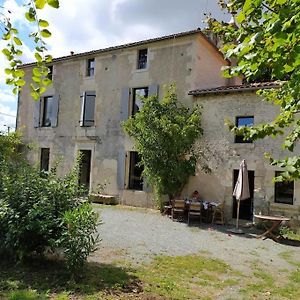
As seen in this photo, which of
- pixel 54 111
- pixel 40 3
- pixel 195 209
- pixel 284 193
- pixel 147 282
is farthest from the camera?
pixel 54 111

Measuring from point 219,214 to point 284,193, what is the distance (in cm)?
247

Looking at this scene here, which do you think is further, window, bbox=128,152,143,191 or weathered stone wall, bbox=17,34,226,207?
window, bbox=128,152,143,191

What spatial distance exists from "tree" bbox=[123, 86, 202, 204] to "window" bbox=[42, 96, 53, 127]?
7537mm

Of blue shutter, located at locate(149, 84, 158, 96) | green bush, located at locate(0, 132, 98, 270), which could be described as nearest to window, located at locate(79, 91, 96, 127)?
blue shutter, located at locate(149, 84, 158, 96)

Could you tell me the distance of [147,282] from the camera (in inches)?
227

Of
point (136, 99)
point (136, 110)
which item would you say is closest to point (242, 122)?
point (136, 110)

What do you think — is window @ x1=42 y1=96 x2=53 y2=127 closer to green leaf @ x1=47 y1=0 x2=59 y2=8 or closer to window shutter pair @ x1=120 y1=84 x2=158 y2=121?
window shutter pair @ x1=120 y1=84 x2=158 y2=121

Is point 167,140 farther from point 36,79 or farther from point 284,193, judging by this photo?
point 36,79

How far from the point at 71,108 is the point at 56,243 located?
13.7 meters

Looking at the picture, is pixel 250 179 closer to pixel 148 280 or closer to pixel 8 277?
pixel 148 280

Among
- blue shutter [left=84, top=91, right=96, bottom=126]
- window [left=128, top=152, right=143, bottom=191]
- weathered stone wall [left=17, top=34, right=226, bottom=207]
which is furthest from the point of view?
blue shutter [left=84, top=91, right=96, bottom=126]

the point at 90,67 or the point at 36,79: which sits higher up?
the point at 90,67

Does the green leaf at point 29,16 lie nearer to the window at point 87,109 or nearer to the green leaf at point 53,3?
the green leaf at point 53,3

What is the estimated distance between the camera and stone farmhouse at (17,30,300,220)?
12.7m
